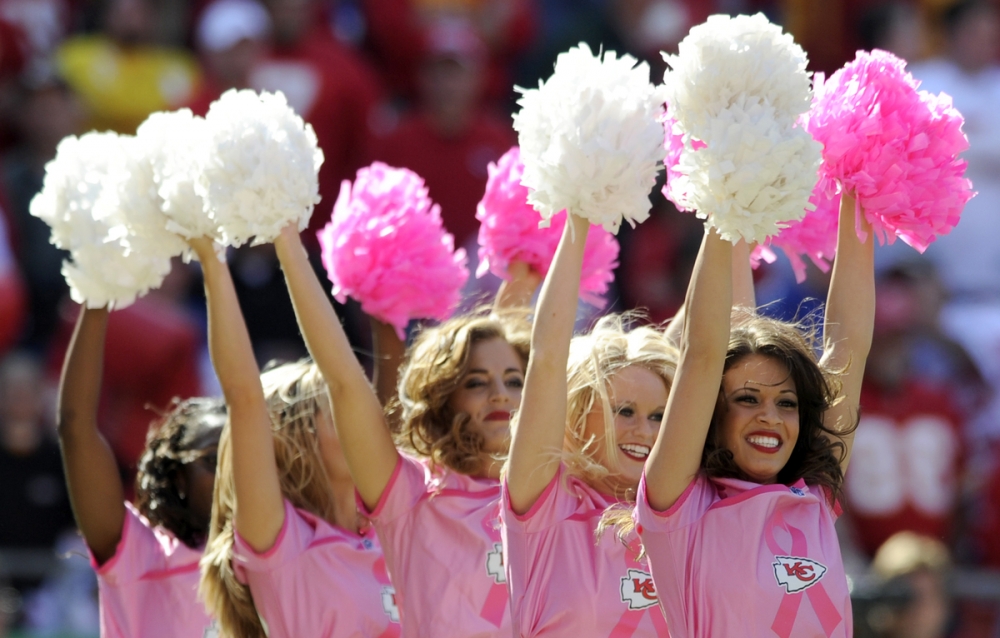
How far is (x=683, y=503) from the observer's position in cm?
269

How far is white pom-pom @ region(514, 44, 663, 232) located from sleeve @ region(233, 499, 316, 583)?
1087mm

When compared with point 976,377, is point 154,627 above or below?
below

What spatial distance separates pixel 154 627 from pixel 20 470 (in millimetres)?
2521

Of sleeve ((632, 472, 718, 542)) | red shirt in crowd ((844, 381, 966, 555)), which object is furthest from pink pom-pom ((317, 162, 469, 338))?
red shirt in crowd ((844, 381, 966, 555))

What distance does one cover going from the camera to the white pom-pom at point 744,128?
2.39m

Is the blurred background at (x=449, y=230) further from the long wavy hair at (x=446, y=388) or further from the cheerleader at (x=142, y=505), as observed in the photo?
the long wavy hair at (x=446, y=388)

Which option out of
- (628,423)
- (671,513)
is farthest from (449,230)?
(671,513)

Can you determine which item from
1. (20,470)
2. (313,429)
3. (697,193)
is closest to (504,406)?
(313,429)

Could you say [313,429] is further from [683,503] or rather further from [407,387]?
[683,503]

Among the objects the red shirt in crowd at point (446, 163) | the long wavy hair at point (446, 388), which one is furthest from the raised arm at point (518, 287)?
the red shirt in crowd at point (446, 163)

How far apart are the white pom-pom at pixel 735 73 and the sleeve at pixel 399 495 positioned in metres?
1.18

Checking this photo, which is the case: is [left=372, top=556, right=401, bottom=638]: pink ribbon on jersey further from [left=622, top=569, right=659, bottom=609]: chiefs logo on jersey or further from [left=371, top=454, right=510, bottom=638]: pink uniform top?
[left=622, top=569, right=659, bottom=609]: chiefs logo on jersey

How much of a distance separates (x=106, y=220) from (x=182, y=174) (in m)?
0.31

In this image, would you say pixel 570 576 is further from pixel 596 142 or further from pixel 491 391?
pixel 596 142
